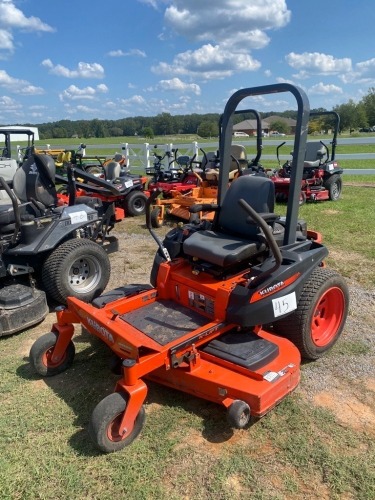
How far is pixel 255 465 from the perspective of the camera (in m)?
2.38

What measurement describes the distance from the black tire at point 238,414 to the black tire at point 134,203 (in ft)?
22.2

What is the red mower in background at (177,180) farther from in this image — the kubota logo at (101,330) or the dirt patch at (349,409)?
the dirt patch at (349,409)

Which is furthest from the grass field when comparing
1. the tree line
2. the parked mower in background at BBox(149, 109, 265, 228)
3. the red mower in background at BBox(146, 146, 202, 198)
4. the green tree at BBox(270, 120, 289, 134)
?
the green tree at BBox(270, 120, 289, 134)

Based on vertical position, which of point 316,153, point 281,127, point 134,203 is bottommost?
point 134,203

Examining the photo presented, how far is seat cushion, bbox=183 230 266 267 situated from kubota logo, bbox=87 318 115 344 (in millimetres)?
934

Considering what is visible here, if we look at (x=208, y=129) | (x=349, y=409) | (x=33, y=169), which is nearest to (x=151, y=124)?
(x=208, y=129)

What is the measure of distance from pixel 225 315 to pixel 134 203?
6.33 metres

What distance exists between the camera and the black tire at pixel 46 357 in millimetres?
3146

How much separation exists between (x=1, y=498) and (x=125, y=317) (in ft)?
4.45

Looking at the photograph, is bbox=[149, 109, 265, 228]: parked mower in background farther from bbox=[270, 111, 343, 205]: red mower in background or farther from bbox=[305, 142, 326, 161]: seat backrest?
bbox=[305, 142, 326, 161]: seat backrest

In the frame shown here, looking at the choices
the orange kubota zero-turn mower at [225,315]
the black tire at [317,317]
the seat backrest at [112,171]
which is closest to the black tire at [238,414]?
the orange kubota zero-turn mower at [225,315]

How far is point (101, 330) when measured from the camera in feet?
9.43

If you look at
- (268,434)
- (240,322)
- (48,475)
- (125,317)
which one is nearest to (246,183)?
(240,322)

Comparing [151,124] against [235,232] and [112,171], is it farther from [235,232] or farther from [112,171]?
[235,232]
